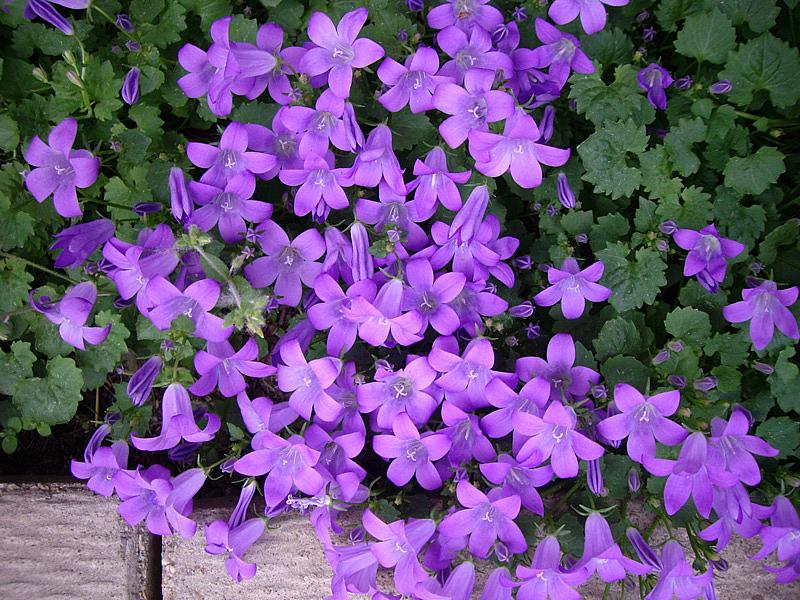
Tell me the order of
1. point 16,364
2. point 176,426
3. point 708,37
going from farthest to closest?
point 16,364 → point 708,37 → point 176,426

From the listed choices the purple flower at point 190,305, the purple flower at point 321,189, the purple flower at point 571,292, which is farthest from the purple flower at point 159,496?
the purple flower at point 571,292

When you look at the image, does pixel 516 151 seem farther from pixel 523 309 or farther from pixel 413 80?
pixel 523 309

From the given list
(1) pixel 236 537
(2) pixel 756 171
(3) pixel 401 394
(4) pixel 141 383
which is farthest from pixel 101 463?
(2) pixel 756 171

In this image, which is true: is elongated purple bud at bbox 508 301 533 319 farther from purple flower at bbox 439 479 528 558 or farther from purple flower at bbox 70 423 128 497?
purple flower at bbox 70 423 128 497

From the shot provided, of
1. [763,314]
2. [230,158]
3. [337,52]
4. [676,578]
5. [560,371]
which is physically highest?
[337,52]

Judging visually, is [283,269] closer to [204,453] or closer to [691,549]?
[204,453]

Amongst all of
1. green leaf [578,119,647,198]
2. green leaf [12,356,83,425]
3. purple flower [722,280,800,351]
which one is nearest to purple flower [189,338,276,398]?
green leaf [12,356,83,425]

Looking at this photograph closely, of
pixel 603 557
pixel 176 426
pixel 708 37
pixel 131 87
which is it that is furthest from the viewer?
pixel 708 37
